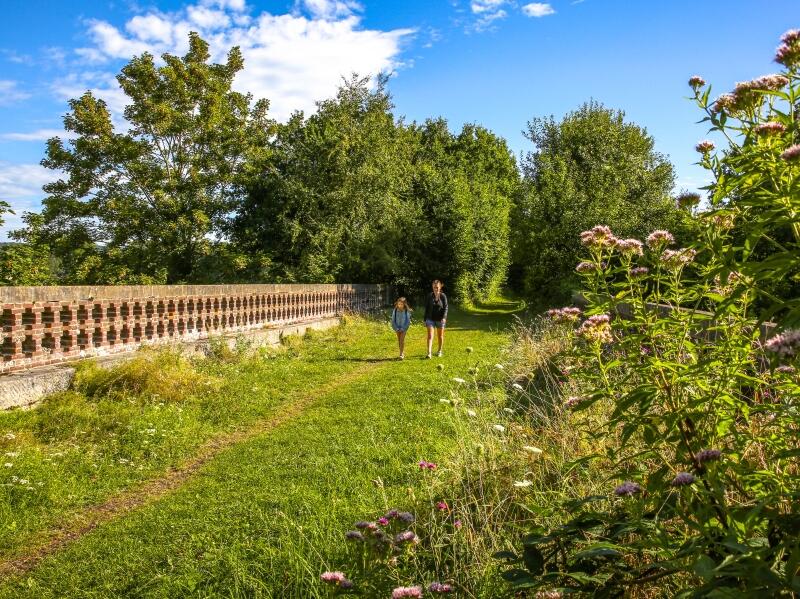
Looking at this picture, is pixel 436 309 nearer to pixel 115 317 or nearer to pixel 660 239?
pixel 115 317

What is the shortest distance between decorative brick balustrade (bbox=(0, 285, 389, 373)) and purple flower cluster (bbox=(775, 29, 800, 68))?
812cm

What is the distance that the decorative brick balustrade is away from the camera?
737cm

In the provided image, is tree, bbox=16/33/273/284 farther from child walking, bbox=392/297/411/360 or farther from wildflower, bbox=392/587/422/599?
wildflower, bbox=392/587/422/599

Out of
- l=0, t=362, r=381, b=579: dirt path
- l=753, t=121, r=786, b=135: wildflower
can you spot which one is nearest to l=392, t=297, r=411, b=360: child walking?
l=0, t=362, r=381, b=579: dirt path

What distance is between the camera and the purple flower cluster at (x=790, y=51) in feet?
7.02

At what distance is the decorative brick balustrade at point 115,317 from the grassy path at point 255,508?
2957 mm

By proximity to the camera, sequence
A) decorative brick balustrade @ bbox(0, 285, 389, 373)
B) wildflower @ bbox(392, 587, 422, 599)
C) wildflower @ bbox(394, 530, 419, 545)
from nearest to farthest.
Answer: wildflower @ bbox(392, 587, 422, 599) → wildflower @ bbox(394, 530, 419, 545) → decorative brick balustrade @ bbox(0, 285, 389, 373)

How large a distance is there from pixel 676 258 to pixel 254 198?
75.7 ft

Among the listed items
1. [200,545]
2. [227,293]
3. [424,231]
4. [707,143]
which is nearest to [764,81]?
[707,143]

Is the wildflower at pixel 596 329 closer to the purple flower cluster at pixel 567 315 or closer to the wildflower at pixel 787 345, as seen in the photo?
the purple flower cluster at pixel 567 315

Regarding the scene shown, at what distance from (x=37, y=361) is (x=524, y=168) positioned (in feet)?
97.9

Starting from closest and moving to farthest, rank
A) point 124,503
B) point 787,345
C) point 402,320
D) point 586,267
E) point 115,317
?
point 787,345
point 586,267
point 124,503
point 115,317
point 402,320

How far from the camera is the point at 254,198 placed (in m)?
24.2

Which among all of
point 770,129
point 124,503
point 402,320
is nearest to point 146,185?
point 402,320
